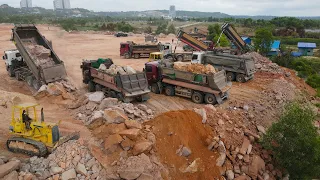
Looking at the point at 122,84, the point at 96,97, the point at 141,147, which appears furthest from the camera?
the point at 96,97

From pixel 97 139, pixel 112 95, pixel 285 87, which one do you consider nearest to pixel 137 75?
pixel 112 95

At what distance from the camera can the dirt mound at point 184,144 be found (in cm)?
1075

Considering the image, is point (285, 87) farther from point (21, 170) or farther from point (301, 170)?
point (21, 170)

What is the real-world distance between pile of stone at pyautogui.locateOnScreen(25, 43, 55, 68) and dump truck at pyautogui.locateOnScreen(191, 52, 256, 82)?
36.2 ft

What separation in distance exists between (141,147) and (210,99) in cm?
724

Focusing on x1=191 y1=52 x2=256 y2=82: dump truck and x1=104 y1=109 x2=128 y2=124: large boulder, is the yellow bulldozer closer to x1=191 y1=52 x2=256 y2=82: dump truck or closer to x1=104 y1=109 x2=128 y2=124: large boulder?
x1=104 y1=109 x2=128 y2=124: large boulder

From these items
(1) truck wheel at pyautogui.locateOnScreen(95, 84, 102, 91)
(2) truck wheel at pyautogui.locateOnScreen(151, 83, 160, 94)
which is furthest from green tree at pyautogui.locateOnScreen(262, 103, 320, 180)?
(1) truck wheel at pyautogui.locateOnScreen(95, 84, 102, 91)

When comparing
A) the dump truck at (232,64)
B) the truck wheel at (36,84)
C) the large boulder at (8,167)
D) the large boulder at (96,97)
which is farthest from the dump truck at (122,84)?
the dump truck at (232,64)

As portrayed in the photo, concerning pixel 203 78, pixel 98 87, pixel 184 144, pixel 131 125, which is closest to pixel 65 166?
pixel 131 125

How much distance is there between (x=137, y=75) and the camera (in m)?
16.4

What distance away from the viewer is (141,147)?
1055 centimetres

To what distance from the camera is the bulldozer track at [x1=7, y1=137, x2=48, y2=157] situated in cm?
1039

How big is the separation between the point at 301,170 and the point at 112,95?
10395 millimetres

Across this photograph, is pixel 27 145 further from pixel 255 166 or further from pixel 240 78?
pixel 240 78
